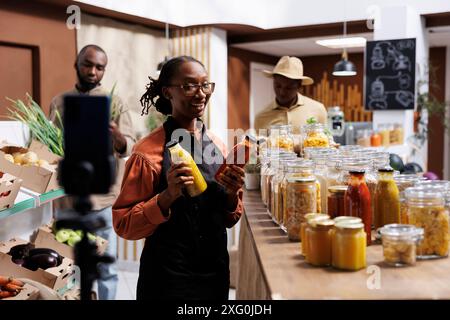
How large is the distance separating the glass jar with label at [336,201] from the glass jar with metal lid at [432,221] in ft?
0.65

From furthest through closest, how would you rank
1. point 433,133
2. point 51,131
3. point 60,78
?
point 433,133
point 60,78
point 51,131

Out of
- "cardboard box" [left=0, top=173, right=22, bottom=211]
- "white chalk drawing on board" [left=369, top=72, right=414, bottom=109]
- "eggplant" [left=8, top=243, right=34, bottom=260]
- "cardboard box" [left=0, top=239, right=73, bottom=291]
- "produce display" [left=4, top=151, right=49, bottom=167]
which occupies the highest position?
"white chalk drawing on board" [left=369, top=72, right=414, bottom=109]

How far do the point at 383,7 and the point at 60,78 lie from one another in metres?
3.60

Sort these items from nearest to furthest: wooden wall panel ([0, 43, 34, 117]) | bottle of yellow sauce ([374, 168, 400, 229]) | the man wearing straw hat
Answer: bottle of yellow sauce ([374, 168, 400, 229])
the man wearing straw hat
wooden wall panel ([0, 43, 34, 117])

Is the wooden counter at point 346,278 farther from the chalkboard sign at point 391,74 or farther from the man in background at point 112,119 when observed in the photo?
the chalkboard sign at point 391,74

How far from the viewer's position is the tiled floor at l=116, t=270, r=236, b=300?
13.7ft

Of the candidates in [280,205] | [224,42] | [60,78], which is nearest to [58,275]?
[280,205]

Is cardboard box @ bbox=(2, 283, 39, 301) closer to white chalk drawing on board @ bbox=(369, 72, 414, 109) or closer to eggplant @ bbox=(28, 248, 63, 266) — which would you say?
eggplant @ bbox=(28, 248, 63, 266)

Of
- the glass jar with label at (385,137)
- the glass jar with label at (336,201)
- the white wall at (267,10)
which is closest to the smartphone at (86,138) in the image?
the glass jar with label at (336,201)

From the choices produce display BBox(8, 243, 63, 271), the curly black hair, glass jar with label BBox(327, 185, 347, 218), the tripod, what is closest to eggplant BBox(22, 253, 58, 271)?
produce display BBox(8, 243, 63, 271)

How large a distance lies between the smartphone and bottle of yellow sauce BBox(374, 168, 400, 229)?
1.09 metres

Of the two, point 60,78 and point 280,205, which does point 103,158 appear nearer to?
point 280,205

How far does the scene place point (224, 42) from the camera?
7.38 meters
